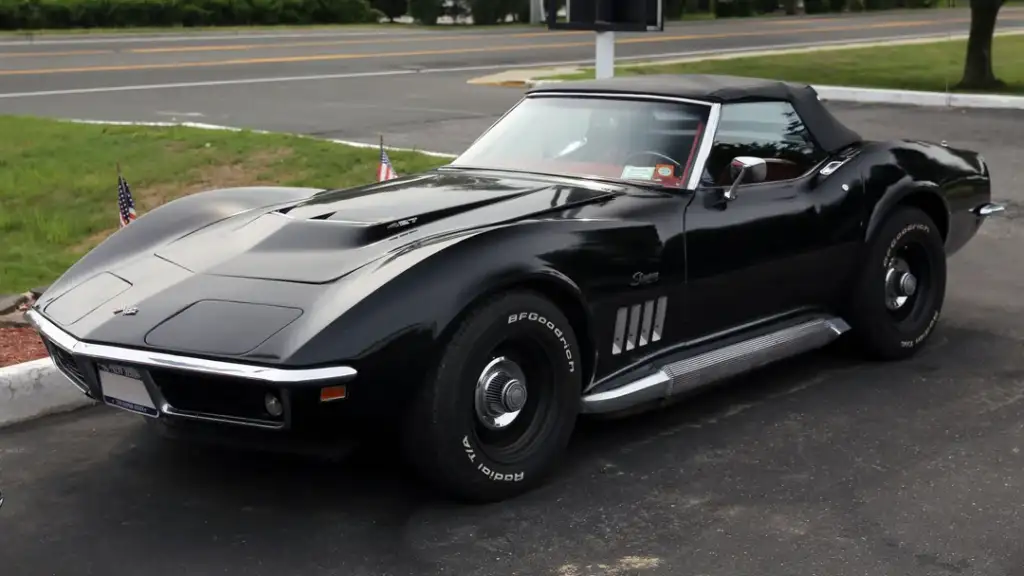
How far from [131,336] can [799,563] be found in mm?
2223

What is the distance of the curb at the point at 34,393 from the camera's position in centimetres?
484

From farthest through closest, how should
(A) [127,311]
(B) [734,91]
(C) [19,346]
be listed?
(C) [19,346], (B) [734,91], (A) [127,311]

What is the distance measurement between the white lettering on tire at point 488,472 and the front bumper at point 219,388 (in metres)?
0.46

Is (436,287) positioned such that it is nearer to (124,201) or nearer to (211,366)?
(211,366)

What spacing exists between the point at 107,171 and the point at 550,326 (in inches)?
259

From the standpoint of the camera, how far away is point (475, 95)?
18469 mm

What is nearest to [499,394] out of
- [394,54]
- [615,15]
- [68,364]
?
[68,364]

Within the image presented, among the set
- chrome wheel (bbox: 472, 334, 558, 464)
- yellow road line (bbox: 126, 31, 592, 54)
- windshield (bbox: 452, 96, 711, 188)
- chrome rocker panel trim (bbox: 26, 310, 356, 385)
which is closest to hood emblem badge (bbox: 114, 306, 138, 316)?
chrome rocker panel trim (bbox: 26, 310, 356, 385)

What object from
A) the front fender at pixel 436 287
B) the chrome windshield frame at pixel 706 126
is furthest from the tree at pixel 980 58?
the front fender at pixel 436 287

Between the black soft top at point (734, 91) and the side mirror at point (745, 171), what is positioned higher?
the black soft top at point (734, 91)

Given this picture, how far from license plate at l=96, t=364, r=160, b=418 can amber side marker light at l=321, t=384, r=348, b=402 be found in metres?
0.59

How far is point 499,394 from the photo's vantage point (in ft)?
12.9

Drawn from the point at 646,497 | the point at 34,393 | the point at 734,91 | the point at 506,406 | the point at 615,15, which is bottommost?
the point at 646,497

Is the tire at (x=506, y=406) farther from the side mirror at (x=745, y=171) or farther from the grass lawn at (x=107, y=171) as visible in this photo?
the grass lawn at (x=107, y=171)
